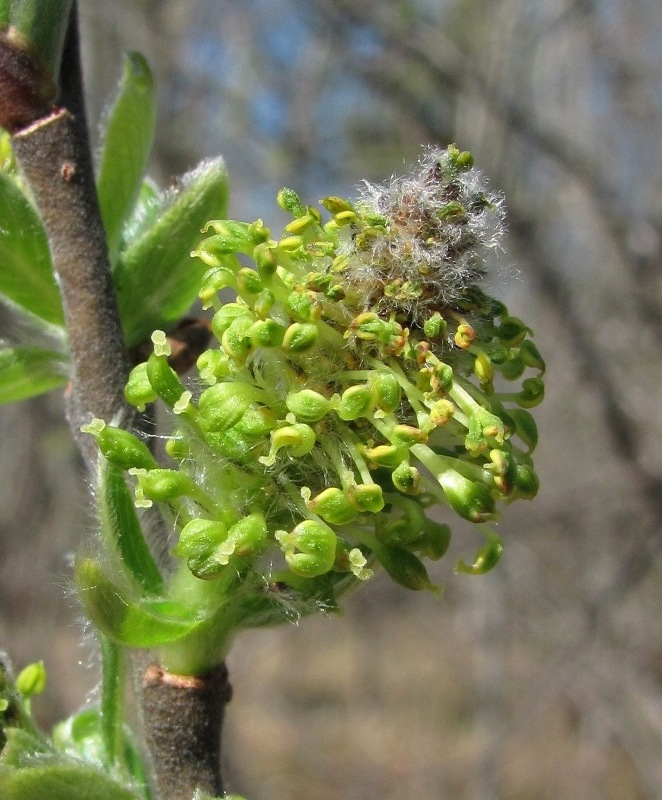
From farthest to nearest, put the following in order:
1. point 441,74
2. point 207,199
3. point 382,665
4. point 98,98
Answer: point 382,665 → point 98,98 → point 441,74 → point 207,199

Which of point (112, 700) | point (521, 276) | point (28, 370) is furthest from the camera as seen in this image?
point (521, 276)

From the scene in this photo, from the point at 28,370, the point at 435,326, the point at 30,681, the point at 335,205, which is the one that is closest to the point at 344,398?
the point at 435,326

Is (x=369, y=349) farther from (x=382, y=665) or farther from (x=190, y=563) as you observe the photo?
(x=382, y=665)

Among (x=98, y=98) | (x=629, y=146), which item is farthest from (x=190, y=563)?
(x=98, y=98)

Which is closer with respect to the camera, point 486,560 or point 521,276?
point 486,560

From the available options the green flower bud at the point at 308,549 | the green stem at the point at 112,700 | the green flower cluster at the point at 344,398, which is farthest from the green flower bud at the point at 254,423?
the green stem at the point at 112,700

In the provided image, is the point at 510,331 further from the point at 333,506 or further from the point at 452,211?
the point at 333,506
